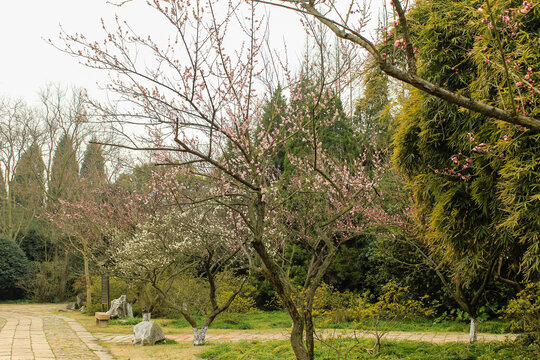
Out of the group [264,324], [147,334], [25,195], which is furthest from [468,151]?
[25,195]

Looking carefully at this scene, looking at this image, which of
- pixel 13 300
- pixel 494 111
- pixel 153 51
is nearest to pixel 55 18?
pixel 153 51

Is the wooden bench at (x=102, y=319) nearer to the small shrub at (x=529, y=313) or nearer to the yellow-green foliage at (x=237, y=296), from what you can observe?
the yellow-green foliage at (x=237, y=296)

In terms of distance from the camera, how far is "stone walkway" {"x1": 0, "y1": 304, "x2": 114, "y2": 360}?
6363 mm

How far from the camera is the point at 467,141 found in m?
4.46

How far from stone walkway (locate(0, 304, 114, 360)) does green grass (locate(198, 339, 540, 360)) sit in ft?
6.50

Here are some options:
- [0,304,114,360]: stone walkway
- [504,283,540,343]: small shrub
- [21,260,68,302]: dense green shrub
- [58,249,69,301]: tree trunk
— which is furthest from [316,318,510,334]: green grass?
[21,260,68,302]: dense green shrub

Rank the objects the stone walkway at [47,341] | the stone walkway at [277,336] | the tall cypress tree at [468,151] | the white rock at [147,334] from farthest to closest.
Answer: the white rock at [147,334] < the stone walkway at [277,336] < the stone walkway at [47,341] < the tall cypress tree at [468,151]

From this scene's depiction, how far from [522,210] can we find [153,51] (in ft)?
11.6

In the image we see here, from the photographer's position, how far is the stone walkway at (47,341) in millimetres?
6363

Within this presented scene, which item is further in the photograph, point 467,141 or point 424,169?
point 424,169

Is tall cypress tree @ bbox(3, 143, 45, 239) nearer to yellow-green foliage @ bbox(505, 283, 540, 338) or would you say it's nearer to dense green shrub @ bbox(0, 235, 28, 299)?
dense green shrub @ bbox(0, 235, 28, 299)

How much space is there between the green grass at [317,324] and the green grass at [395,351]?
143 centimetres

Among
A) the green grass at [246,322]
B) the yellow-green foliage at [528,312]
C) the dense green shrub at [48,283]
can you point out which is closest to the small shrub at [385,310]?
the yellow-green foliage at [528,312]

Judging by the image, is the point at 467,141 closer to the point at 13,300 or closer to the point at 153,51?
the point at 153,51
